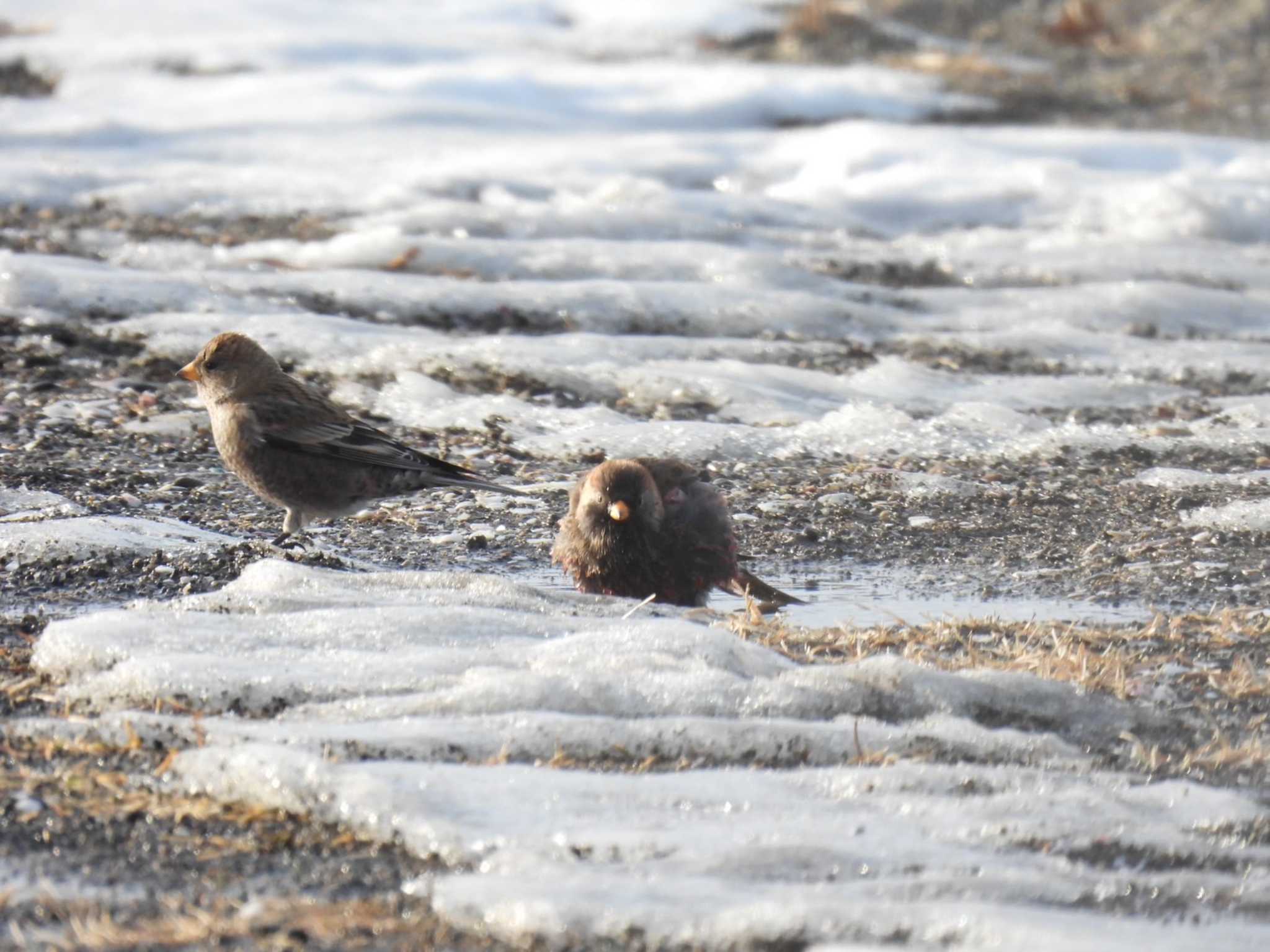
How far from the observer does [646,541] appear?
4844 millimetres

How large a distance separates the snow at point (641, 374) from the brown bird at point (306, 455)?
31cm

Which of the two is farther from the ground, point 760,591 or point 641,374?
point 641,374

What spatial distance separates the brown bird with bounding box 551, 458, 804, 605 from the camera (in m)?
4.79

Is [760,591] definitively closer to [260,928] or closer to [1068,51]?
[260,928]

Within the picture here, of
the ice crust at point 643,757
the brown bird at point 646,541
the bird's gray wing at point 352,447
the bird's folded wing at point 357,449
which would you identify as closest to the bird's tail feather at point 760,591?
the brown bird at point 646,541

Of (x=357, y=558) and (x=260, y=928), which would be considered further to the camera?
(x=357, y=558)

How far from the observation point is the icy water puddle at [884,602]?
443cm

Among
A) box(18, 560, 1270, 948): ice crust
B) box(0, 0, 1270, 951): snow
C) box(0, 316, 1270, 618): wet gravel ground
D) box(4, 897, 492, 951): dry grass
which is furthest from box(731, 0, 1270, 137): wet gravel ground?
box(4, 897, 492, 951): dry grass

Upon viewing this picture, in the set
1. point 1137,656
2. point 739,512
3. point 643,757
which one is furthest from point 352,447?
point 1137,656

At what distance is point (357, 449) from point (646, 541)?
3.60 feet

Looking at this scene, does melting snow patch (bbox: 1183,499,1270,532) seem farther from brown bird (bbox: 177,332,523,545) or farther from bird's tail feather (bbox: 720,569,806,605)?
brown bird (bbox: 177,332,523,545)

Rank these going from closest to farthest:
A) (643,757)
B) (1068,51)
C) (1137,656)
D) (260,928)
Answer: (260,928)
(643,757)
(1137,656)
(1068,51)

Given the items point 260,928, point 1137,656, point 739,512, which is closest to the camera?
point 260,928

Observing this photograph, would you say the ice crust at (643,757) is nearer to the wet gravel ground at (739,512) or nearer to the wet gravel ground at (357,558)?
the wet gravel ground at (357,558)
